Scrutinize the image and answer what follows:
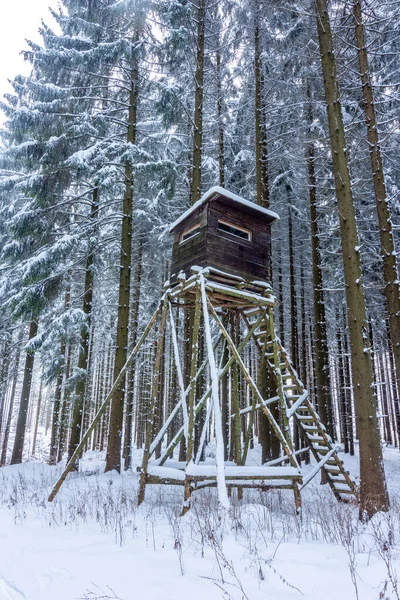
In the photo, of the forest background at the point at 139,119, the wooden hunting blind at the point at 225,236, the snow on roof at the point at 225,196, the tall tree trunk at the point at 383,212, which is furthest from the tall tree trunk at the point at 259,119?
the tall tree trunk at the point at 383,212

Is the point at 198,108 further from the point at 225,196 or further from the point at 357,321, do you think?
the point at 357,321

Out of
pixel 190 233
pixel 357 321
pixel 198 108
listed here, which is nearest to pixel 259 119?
pixel 198 108

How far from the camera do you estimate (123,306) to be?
447 inches

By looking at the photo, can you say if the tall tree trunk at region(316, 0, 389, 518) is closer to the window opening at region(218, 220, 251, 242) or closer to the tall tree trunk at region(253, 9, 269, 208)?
the window opening at region(218, 220, 251, 242)

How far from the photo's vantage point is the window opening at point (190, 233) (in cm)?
869

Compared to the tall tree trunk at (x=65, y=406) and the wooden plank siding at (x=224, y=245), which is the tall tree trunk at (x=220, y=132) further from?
the tall tree trunk at (x=65, y=406)

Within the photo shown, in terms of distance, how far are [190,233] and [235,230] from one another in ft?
3.70

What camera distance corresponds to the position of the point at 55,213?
12.7 m

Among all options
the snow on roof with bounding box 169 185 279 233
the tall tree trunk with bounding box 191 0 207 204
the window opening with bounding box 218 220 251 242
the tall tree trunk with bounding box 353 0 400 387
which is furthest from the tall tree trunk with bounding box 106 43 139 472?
the tall tree trunk with bounding box 353 0 400 387

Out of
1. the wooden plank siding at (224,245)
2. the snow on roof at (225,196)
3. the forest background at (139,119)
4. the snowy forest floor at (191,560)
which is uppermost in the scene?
the forest background at (139,119)

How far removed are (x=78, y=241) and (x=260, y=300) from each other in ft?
21.1

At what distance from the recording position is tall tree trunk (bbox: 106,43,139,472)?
1058cm

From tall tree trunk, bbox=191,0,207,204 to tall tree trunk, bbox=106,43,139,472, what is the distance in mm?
2050

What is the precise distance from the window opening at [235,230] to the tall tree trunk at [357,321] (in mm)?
2157
